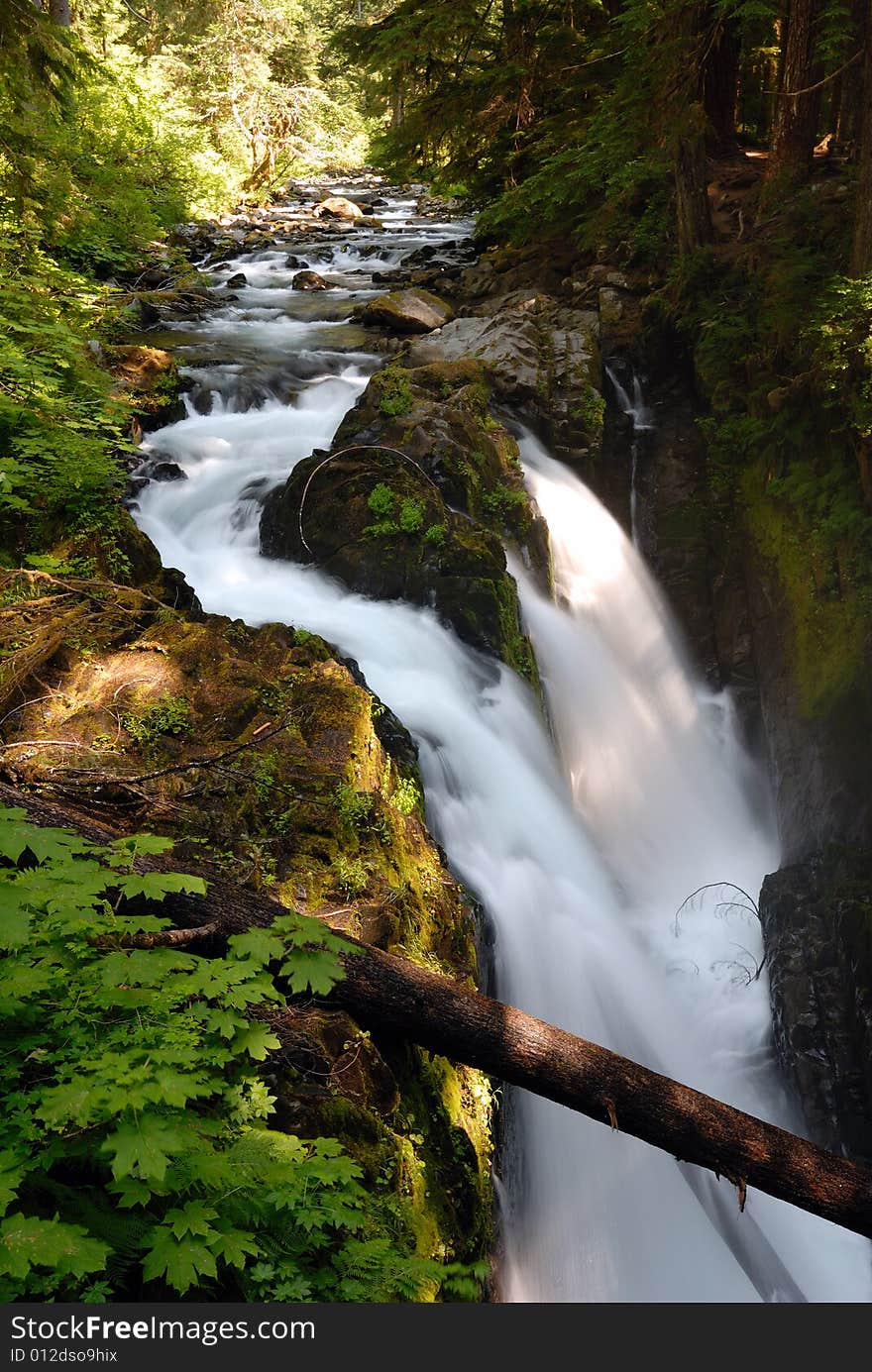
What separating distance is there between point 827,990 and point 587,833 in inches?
86.7

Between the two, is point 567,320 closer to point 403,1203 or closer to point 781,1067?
point 781,1067

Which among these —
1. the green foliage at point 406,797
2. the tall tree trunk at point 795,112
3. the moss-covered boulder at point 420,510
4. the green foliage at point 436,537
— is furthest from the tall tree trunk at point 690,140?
the green foliage at point 406,797

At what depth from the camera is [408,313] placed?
12.9 m

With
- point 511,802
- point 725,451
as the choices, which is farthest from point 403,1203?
point 725,451

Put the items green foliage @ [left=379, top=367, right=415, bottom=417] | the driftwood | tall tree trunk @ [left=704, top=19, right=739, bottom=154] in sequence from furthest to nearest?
tall tree trunk @ [left=704, top=19, right=739, bottom=154] < green foliage @ [left=379, top=367, right=415, bottom=417] < the driftwood

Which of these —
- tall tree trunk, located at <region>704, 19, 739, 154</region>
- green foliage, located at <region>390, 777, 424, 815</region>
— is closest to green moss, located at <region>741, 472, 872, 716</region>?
green foliage, located at <region>390, 777, 424, 815</region>

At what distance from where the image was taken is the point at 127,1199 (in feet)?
6.87

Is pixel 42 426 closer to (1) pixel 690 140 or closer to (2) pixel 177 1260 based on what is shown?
(2) pixel 177 1260

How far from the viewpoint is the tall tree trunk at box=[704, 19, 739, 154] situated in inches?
476

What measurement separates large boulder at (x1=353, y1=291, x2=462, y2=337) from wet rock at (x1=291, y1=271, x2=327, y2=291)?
2.67 meters

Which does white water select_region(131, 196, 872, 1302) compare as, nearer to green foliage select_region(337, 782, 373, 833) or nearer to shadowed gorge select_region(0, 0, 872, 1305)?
shadowed gorge select_region(0, 0, 872, 1305)

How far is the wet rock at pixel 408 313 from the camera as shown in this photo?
42.3ft

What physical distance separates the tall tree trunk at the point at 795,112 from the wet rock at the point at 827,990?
29.8 feet

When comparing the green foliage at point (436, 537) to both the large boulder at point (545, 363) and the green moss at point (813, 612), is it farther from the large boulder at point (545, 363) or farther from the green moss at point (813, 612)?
the green moss at point (813, 612)
